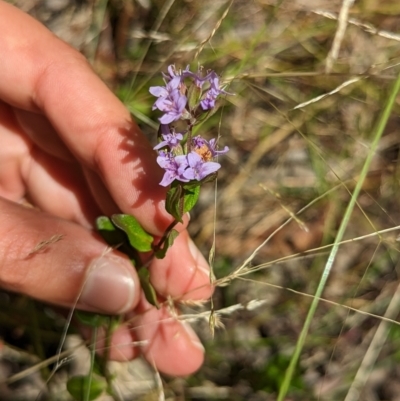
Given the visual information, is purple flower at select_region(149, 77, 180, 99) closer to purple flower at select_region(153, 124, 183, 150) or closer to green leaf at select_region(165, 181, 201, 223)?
purple flower at select_region(153, 124, 183, 150)

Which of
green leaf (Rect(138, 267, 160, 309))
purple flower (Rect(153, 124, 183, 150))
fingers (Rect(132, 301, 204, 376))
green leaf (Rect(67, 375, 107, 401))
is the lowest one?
fingers (Rect(132, 301, 204, 376))

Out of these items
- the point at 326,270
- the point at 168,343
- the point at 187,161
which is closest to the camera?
the point at 187,161

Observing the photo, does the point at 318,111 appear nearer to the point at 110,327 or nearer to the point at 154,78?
the point at 154,78

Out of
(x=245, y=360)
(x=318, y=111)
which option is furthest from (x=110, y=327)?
(x=318, y=111)

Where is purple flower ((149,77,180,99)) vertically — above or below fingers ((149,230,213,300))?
above

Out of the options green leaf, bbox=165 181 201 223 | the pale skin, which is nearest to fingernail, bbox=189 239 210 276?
the pale skin

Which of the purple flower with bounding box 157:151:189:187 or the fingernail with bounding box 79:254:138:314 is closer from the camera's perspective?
the purple flower with bounding box 157:151:189:187

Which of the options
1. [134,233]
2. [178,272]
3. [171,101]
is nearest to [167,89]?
[171,101]

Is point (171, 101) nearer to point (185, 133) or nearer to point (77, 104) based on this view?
point (185, 133)
